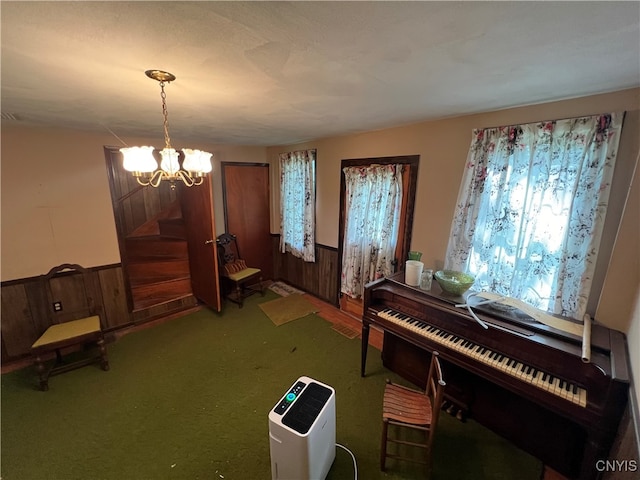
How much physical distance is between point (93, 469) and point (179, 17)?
98.2 inches

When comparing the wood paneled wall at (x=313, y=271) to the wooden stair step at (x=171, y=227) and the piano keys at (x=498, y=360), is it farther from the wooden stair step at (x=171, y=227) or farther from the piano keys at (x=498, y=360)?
the wooden stair step at (x=171, y=227)

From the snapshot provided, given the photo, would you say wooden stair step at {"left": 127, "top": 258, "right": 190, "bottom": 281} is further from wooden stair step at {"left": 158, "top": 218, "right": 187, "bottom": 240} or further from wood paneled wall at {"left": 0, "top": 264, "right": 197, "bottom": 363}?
wood paneled wall at {"left": 0, "top": 264, "right": 197, "bottom": 363}

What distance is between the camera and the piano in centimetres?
126

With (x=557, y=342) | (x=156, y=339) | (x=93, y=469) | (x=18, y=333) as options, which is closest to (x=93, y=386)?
(x=156, y=339)

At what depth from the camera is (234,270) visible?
379cm

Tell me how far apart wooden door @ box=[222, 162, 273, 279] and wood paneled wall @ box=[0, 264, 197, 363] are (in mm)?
1595

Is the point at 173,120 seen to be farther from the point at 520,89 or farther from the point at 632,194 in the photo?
the point at 632,194

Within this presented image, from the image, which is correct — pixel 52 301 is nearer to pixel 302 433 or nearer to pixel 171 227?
pixel 171 227

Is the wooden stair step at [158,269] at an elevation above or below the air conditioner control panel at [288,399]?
below

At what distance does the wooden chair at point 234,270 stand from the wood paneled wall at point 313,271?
1.55 feet

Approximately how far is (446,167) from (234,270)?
306cm

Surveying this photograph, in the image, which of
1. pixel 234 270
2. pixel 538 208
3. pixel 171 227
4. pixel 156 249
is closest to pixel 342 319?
pixel 234 270

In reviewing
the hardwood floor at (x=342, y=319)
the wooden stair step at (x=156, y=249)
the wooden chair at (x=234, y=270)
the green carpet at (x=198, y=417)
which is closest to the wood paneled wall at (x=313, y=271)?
the hardwood floor at (x=342, y=319)

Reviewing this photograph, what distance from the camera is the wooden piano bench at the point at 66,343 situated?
2.18m
